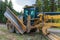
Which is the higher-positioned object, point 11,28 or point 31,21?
point 31,21

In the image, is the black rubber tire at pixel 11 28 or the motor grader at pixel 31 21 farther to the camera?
the black rubber tire at pixel 11 28

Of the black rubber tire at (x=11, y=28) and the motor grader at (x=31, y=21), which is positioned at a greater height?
the motor grader at (x=31, y=21)

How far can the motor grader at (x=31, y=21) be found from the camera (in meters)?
14.2

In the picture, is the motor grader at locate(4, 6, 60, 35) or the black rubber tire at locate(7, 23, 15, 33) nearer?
the motor grader at locate(4, 6, 60, 35)

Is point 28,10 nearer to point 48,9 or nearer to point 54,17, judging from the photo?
point 54,17

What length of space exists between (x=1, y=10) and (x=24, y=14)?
59.0 ft

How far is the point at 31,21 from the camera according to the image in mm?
15898

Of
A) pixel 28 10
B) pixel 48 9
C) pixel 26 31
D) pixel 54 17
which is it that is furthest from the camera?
pixel 48 9

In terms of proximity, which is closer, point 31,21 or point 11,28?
point 31,21

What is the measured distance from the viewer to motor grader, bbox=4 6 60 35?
1420 centimetres

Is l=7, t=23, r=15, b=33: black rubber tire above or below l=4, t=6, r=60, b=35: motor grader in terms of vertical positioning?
below

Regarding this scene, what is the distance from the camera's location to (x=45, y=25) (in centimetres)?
1416

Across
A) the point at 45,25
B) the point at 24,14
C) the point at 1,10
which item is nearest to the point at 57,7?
the point at 1,10

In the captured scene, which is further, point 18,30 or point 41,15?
point 18,30
